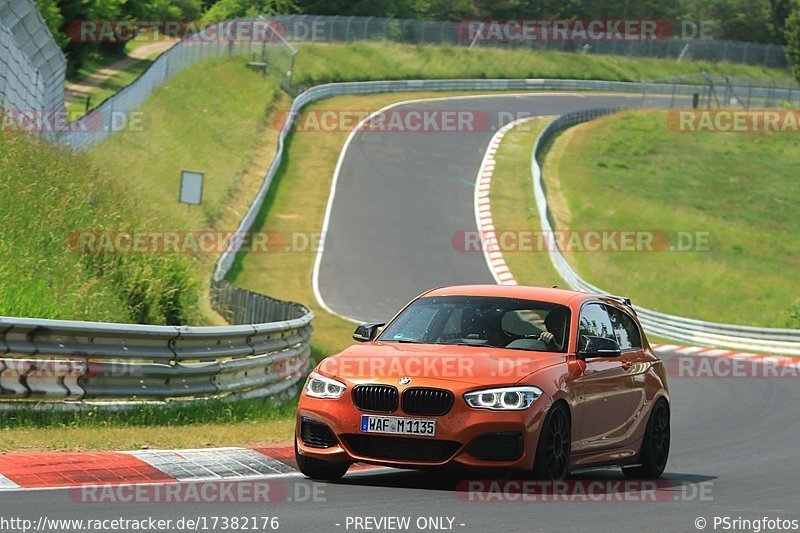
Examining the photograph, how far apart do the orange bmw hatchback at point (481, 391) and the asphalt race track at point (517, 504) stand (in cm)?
33

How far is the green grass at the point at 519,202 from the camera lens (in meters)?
36.9

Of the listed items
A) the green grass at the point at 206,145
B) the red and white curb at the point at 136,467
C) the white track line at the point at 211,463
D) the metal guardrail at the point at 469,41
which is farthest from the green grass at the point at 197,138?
the red and white curb at the point at 136,467

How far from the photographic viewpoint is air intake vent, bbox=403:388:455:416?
883cm

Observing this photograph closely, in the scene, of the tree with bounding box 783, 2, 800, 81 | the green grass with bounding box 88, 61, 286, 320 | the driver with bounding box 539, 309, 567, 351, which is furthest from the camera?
the tree with bounding box 783, 2, 800, 81

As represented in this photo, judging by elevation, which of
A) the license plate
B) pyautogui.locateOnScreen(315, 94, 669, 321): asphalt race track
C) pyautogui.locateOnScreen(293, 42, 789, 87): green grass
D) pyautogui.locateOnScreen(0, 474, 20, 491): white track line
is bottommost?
pyautogui.locateOnScreen(315, 94, 669, 321): asphalt race track

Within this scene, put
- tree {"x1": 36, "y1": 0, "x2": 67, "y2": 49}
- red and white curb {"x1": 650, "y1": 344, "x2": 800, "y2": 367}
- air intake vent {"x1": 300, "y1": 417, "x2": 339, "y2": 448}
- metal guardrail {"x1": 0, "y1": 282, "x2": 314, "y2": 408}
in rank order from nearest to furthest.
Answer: air intake vent {"x1": 300, "y1": 417, "x2": 339, "y2": 448}
metal guardrail {"x1": 0, "y1": 282, "x2": 314, "y2": 408}
red and white curb {"x1": 650, "y1": 344, "x2": 800, "y2": 367}
tree {"x1": 36, "y1": 0, "x2": 67, "y2": 49}

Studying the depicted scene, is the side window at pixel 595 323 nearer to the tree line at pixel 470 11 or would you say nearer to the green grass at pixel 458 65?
the tree line at pixel 470 11

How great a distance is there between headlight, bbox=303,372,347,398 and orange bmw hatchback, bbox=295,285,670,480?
1cm

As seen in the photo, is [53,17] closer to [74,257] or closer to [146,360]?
[74,257]

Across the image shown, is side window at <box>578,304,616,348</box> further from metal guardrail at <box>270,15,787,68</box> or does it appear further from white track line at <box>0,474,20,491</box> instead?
metal guardrail at <box>270,15,787,68</box>

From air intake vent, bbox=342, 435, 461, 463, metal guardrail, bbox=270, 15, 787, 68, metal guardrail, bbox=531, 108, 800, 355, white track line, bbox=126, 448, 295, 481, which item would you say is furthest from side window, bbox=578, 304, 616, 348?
metal guardrail, bbox=270, 15, 787, 68

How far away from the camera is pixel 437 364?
911 centimetres

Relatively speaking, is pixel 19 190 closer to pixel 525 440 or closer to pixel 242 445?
pixel 242 445

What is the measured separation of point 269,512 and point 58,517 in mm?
1242
